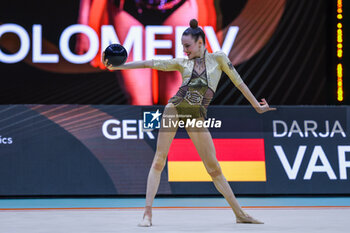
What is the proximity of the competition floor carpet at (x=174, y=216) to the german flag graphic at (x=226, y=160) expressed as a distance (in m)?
0.50

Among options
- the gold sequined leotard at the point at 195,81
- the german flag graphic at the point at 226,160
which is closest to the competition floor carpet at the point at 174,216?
the german flag graphic at the point at 226,160

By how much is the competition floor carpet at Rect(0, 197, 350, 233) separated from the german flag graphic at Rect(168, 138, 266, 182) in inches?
19.7

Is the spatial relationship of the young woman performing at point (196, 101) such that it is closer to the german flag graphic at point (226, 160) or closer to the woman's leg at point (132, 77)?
the german flag graphic at point (226, 160)

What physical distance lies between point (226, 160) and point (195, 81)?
141 inches

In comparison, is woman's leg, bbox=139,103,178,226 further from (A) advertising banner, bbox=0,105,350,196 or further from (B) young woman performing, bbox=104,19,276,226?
(A) advertising banner, bbox=0,105,350,196

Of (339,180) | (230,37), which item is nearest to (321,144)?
(339,180)

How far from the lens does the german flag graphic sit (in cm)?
870

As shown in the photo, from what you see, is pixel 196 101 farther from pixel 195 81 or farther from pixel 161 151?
pixel 161 151

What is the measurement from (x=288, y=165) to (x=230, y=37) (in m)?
3.04

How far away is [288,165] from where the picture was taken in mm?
8719

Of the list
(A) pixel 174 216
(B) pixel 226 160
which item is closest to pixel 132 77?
(B) pixel 226 160

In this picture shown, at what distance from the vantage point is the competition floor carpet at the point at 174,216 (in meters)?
4.93

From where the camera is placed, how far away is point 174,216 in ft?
19.6

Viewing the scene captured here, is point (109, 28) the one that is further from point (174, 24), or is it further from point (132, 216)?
point (132, 216)
